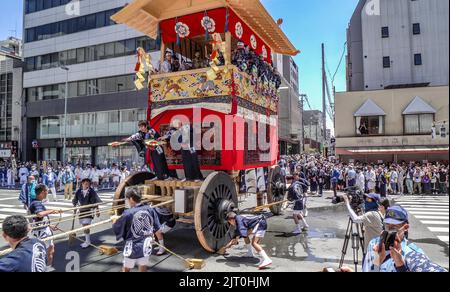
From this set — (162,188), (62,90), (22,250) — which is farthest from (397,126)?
(62,90)

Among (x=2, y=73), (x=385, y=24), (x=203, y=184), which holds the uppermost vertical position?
(x=2, y=73)

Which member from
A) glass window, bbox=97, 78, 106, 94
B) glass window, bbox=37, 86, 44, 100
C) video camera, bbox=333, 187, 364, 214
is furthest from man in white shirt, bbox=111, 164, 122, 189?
glass window, bbox=37, 86, 44, 100

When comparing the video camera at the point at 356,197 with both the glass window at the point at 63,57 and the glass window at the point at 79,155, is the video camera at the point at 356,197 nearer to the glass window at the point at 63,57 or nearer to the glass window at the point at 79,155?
the glass window at the point at 79,155

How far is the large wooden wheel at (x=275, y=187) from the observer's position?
387 inches

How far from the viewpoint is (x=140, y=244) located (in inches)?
183

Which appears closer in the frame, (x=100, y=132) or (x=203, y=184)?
(x=203, y=184)

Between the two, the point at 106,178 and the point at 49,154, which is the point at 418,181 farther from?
the point at 49,154

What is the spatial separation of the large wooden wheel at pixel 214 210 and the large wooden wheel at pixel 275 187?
3175 millimetres

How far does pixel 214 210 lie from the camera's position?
246 inches

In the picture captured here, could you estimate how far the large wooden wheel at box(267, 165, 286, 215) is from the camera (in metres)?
9.83

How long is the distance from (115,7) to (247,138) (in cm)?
3043

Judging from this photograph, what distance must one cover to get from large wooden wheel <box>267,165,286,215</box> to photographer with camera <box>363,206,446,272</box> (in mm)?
6851
